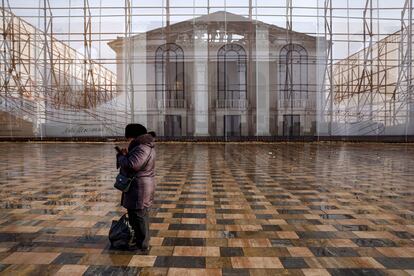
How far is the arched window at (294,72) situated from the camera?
22.8m

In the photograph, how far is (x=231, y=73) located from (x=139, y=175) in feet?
72.6

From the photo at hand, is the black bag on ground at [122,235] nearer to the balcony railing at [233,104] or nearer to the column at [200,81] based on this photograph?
the column at [200,81]

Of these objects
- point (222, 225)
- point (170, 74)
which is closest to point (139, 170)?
point (222, 225)

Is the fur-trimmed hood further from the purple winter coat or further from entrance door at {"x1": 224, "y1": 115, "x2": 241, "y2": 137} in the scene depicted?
entrance door at {"x1": 224, "y1": 115, "x2": 241, "y2": 137}

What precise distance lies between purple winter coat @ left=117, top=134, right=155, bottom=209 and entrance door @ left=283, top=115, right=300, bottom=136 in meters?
19.6

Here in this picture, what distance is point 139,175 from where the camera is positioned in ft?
10.5

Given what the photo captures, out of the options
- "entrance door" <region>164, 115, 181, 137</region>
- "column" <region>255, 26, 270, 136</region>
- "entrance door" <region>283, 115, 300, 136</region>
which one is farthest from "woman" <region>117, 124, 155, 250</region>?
"entrance door" <region>283, 115, 300, 136</region>

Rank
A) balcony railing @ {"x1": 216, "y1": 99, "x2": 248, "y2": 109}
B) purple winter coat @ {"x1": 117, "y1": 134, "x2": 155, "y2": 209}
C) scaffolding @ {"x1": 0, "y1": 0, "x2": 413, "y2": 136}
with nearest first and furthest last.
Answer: purple winter coat @ {"x1": 117, "y1": 134, "x2": 155, "y2": 209}
scaffolding @ {"x1": 0, "y1": 0, "x2": 413, "y2": 136}
balcony railing @ {"x1": 216, "y1": 99, "x2": 248, "y2": 109}

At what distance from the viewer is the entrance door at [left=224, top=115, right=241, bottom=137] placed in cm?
2274

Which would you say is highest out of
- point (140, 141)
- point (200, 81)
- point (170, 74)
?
point (170, 74)

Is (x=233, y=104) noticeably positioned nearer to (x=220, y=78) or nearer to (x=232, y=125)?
(x=232, y=125)

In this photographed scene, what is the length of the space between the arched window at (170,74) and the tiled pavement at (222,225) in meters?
16.0

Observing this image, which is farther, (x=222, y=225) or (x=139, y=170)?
(x=222, y=225)

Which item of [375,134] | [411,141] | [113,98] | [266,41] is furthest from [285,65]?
[113,98]
